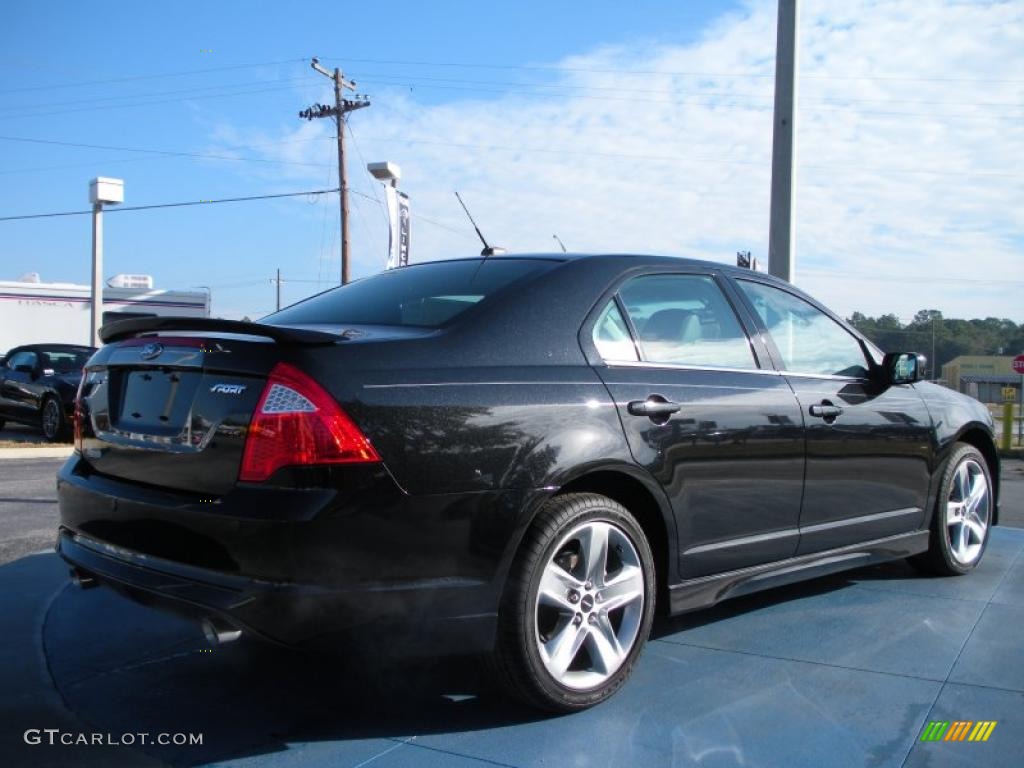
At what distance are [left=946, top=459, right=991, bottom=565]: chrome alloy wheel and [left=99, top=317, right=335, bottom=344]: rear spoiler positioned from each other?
3.66 metres

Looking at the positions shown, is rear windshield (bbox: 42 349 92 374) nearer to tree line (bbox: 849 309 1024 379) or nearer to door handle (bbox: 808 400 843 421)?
door handle (bbox: 808 400 843 421)

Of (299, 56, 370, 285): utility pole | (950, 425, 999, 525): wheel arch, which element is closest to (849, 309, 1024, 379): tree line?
(299, 56, 370, 285): utility pole

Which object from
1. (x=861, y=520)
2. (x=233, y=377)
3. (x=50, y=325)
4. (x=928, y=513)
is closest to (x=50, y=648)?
(x=233, y=377)

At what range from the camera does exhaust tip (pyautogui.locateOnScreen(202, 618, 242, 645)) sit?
258 cm

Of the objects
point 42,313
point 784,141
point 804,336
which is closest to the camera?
point 804,336

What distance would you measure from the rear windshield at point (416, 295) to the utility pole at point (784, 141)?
234 inches

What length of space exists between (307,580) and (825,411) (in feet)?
8.11

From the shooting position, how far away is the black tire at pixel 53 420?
45.4 feet

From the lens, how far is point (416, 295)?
139 inches

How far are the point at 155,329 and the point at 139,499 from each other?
59 centimetres

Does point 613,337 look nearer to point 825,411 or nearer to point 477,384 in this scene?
point 477,384

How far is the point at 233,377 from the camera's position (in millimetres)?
2705

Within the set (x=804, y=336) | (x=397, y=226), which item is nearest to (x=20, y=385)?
(x=397, y=226)

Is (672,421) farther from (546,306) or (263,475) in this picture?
(263,475)
